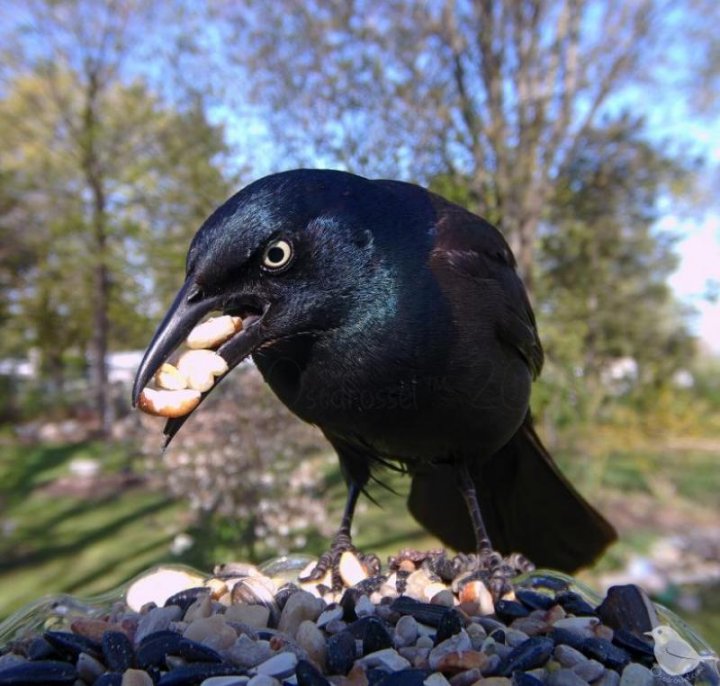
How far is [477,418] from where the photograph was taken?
1.73 metres

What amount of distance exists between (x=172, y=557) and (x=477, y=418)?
171 inches

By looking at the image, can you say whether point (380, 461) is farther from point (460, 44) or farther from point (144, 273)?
point (144, 273)

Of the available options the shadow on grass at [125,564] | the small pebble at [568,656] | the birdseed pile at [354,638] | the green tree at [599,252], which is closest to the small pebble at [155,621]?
the birdseed pile at [354,638]

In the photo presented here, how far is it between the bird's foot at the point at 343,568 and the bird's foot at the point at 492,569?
24cm

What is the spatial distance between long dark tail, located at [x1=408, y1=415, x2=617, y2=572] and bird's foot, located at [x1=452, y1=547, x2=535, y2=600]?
35 centimetres

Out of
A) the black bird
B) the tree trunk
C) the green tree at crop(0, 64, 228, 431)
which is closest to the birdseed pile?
the black bird

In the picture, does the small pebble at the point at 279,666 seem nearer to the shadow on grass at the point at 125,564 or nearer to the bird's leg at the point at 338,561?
the bird's leg at the point at 338,561

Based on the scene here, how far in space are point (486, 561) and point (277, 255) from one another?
1035 mm

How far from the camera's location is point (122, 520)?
7.23 metres

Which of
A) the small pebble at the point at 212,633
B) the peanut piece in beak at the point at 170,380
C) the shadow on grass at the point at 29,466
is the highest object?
the peanut piece in beak at the point at 170,380

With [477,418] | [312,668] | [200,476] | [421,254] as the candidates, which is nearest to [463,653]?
[312,668]

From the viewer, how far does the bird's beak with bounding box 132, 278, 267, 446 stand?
1.34 metres

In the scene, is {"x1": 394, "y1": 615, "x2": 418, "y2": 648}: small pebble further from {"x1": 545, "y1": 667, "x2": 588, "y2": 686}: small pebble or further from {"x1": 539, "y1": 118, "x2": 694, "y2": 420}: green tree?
{"x1": 539, "y1": 118, "x2": 694, "y2": 420}: green tree

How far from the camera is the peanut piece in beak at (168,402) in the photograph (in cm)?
129
